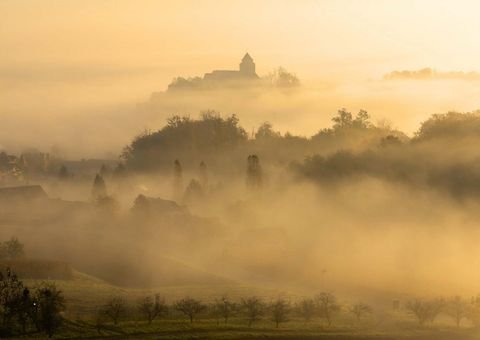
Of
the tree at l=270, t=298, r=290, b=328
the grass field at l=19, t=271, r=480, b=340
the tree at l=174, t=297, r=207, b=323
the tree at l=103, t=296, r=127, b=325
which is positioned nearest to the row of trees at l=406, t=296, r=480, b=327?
the grass field at l=19, t=271, r=480, b=340

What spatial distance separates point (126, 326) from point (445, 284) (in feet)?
231

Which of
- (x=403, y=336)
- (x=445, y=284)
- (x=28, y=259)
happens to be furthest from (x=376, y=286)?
(x=28, y=259)

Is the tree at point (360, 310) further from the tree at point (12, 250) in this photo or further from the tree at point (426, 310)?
the tree at point (12, 250)

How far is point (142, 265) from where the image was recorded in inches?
7008

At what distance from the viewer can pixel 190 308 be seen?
133m

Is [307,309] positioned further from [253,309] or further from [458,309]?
[458,309]

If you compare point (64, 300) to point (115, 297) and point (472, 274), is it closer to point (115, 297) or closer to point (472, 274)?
point (115, 297)

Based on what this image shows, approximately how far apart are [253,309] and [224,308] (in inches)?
179

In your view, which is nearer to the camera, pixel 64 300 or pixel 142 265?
pixel 64 300

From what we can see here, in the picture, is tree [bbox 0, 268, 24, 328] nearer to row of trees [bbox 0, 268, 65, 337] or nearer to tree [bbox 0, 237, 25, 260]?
row of trees [bbox 0, 268, 65, 337]

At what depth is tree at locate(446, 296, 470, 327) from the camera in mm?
141250

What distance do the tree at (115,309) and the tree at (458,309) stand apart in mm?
46811

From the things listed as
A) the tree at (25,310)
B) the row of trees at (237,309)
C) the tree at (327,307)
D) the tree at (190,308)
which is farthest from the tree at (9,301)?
the tree at (327,307)

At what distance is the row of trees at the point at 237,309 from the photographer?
131 meters
